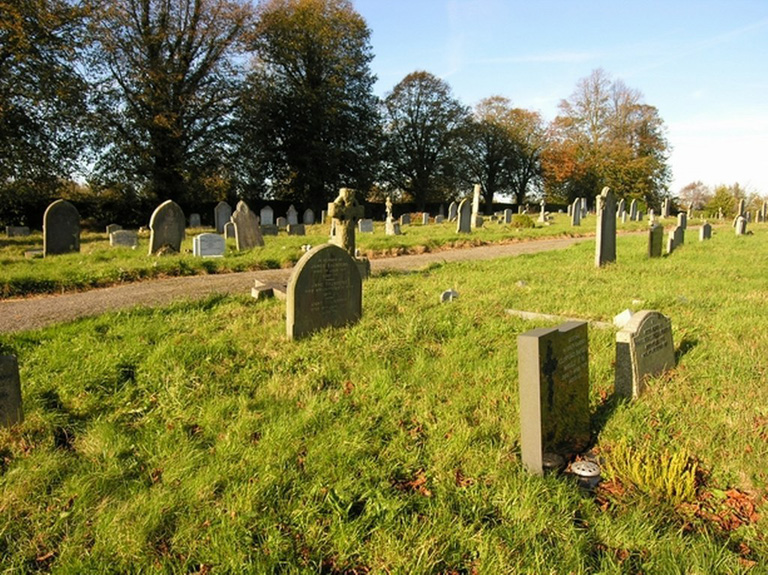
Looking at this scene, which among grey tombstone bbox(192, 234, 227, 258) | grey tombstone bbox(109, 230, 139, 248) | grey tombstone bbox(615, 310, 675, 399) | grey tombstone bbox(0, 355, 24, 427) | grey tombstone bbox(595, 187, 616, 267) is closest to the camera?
grey tombstone bbox(0, 355, 24, 427)

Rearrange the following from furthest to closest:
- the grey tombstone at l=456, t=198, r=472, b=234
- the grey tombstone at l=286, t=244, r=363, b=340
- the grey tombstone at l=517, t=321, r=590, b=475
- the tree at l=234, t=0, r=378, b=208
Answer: the tree at l=234, t=0, r=378, b=208 → the grey tombstone at l=456, t=198, r=472, b=234 → the grey tombstone at l=286, t=244, r=363, b=340 → the grey tombstone at l=517, t=321, r=590, b=475

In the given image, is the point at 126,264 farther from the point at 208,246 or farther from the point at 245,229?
the point at 245,229

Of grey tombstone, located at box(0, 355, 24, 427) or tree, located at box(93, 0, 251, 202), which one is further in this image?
tree, located at box(93, 0, 251, 202)


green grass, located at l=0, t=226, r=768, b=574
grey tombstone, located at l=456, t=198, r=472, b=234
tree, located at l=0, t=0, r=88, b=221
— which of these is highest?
tree, located at l=0, t=0, r=88, b=221

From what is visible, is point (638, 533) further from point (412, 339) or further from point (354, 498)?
point (412, 339)

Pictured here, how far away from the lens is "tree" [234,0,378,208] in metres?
32.4

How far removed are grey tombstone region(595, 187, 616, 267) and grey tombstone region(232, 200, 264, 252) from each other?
345 inches

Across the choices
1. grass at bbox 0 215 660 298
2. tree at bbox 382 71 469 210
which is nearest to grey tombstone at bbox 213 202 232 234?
grass at bbox 0 215 660 298

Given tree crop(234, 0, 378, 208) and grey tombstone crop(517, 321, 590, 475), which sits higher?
tree crop(234, 0, 378, 208)

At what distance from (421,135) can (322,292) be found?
42.6 metres

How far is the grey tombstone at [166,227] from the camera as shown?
1189 cm

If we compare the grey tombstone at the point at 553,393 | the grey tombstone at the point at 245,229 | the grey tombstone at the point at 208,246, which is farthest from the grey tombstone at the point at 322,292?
the grey tombstone at the point at 245,229

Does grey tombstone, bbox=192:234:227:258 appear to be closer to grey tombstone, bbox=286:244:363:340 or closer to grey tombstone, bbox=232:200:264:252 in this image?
grey tombstone, bbox=232:200:264:252

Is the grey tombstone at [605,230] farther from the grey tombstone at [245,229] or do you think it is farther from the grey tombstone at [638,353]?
the grey tombstone at [245,229]
